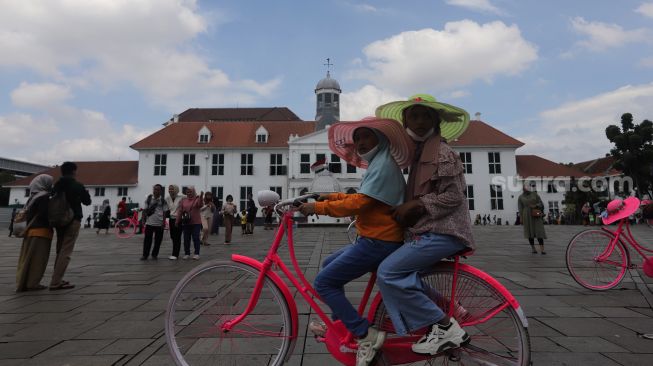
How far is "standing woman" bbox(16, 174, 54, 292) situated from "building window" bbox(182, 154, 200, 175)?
132ft

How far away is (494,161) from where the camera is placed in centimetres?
4616

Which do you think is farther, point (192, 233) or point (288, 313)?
point (192, 233)

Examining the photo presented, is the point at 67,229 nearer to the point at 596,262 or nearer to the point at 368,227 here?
the point at 368,227

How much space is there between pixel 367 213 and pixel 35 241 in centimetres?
557

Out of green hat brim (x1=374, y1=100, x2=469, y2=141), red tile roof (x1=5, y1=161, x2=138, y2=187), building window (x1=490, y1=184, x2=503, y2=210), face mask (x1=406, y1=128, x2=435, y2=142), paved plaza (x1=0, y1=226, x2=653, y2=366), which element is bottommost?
paved plaza (x1=0, y1=226, x2=653, y2=366)

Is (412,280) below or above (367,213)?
below

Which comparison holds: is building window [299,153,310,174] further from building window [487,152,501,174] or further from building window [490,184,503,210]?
building window [487,152,501,174]

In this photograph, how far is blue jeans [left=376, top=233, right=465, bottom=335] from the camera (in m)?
2.22

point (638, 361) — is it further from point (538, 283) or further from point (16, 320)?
point (16, 320)

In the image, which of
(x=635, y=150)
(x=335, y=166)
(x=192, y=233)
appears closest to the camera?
(x=192, y=233)

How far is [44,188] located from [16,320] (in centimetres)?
246

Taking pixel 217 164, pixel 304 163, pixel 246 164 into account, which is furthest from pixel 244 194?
pixel 304 163

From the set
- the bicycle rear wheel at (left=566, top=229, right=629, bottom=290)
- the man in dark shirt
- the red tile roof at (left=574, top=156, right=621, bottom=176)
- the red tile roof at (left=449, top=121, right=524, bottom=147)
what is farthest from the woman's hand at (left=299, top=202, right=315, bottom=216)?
the red tile roof at (left=574, top=156, right=621, bottom=176)

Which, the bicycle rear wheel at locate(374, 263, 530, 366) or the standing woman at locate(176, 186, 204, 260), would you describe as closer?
the bicycle rear wheel at locate(374, 263, 530, 366)
